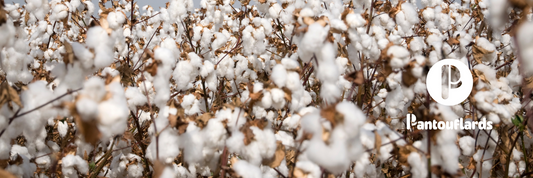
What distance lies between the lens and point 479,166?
1.50m

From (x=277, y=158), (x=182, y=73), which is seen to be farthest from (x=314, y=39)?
(x=182, y=73)

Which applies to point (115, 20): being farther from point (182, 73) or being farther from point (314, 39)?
point (314, 39)

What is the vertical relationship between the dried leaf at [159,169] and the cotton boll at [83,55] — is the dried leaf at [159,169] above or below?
below

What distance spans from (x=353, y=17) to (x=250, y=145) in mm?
626

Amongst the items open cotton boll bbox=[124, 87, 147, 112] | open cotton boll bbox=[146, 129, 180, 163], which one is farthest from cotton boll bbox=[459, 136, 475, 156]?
open cotton boll bbox=[124, 87, 147, 112]

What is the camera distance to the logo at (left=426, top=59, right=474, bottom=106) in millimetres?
1334

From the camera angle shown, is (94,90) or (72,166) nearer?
(94,90)

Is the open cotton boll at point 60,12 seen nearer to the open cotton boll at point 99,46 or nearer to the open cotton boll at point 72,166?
the open cotton boll at point 72,166

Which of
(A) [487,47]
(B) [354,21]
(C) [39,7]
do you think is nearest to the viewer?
→ (B) [354,21]

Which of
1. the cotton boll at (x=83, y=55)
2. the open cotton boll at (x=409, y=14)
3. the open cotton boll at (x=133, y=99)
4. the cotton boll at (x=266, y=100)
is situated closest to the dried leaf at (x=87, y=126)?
the cotton boll at (x=83, y=55)

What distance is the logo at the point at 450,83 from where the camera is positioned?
1.33m

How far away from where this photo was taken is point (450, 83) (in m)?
1.41

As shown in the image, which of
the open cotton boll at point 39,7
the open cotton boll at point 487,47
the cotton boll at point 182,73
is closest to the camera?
the open cotton boll at point 487,47

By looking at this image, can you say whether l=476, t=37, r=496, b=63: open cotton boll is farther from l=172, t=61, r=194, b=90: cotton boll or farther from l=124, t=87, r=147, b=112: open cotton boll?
l=124, t=87, r=147, b=112: open cotton boll
